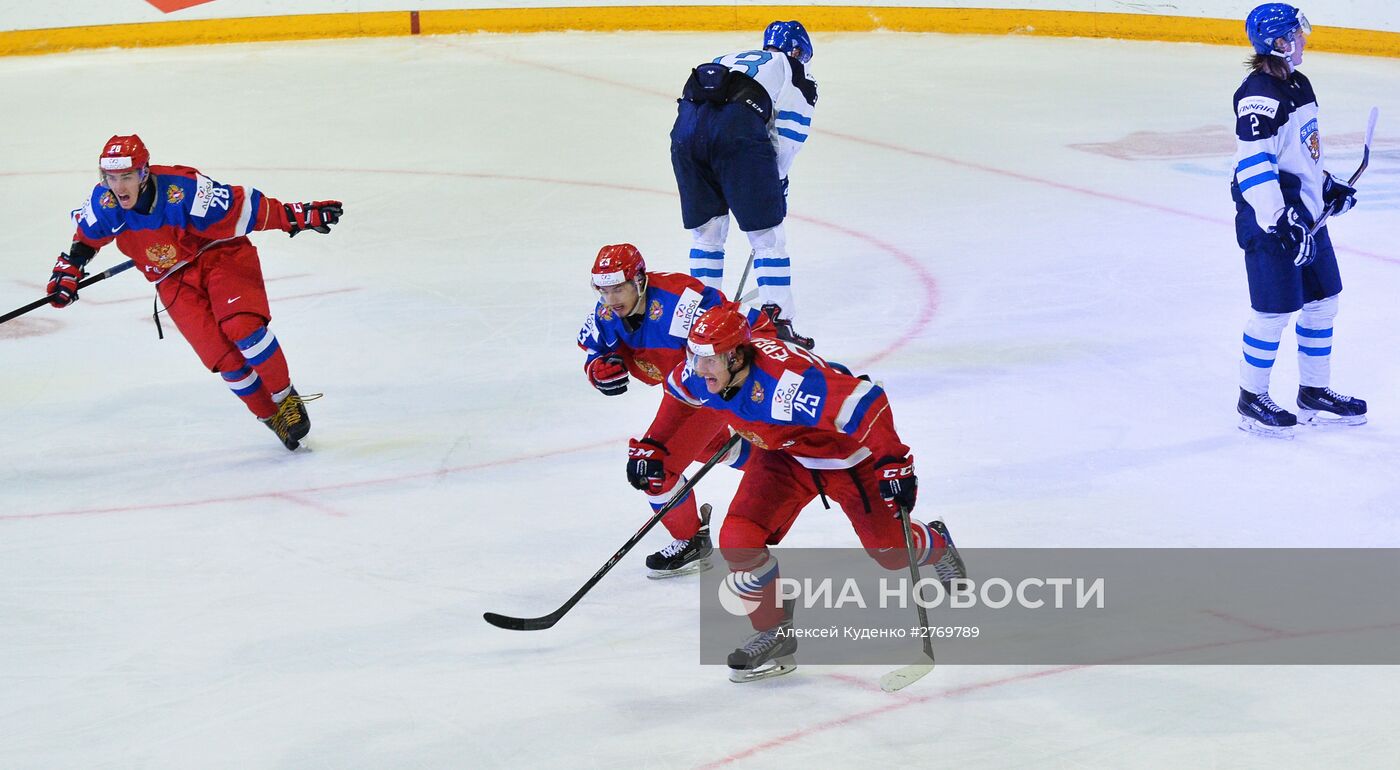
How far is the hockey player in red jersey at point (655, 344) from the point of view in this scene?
3740mm

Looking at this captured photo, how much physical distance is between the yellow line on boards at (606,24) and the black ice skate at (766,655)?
8.43 m

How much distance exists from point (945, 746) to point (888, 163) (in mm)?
5607

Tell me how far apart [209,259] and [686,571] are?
6.43ft

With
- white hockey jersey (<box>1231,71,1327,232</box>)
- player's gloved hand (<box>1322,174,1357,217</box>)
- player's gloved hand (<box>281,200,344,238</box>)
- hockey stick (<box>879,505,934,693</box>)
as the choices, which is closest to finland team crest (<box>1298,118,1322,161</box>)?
white hockey jersey (<box>1231,71,1327,232</box>)

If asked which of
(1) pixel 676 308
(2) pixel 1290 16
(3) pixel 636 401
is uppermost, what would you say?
(2) pixel 1290 16

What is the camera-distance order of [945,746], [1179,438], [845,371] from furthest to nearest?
1. [1179,438]
2. [845,371]
3. [945,746]

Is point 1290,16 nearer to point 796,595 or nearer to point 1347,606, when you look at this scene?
point 1347,606

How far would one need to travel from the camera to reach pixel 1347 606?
356 cm

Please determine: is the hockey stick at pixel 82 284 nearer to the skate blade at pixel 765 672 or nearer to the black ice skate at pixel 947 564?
the skate blade at pixel 765 672

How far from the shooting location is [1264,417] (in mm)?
4719

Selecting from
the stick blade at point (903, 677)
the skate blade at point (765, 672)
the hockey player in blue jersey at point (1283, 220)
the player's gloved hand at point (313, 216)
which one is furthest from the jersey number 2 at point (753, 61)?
the stick blade at point (903, 677)

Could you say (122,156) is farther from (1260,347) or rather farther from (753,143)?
(1260,347)

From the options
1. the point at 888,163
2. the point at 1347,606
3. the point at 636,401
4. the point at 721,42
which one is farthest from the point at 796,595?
the point at 721,42

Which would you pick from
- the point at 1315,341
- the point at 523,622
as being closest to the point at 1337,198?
the point at 1315,341
